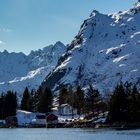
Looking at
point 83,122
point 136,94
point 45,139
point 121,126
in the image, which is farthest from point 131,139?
point 83,122

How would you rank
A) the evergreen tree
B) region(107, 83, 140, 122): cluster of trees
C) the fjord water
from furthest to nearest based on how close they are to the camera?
1. the evergreen tree
2. region(107, 83, 140, 122): cluster of trees
3. the fjord water

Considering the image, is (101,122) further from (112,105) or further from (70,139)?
(70,139)

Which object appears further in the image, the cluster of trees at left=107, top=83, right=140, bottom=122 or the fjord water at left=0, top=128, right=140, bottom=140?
the cluster of trees at left=107, top=83, right=140, bottom=122

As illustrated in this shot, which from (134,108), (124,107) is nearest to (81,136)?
(124,107)

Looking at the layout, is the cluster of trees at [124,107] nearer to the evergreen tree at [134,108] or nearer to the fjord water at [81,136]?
the evergreen tree at [134,108]

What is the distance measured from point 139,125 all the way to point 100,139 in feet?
200

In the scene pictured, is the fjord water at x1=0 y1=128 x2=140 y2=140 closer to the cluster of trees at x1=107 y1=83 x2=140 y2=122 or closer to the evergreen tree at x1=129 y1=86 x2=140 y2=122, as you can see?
the cluster of trees at x1=107 y1=83 x2=140 y2=122

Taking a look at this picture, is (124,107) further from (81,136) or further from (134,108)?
(81,136)

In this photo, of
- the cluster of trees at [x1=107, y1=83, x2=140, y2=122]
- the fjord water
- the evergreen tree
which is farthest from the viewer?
the evergreen tree

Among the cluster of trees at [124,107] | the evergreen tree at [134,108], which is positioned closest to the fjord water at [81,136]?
the cluster of trees at [124,107]

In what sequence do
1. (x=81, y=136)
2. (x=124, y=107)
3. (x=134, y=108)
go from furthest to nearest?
(x=134, y=108) < (x=124, y=107) < (x=81, y=136)

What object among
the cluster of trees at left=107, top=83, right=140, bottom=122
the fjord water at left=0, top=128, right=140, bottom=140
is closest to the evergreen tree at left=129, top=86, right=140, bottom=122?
the cluster of trees at left=107, top=83, right=140, bottom=122

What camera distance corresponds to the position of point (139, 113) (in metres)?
169

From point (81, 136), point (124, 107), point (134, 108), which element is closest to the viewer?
point (81, 136)
